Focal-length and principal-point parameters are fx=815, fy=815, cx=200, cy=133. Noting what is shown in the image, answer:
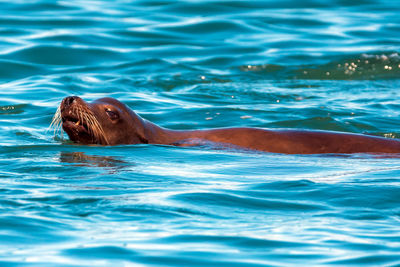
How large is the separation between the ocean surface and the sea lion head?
20 centimetres

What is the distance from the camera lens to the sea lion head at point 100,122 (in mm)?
7223

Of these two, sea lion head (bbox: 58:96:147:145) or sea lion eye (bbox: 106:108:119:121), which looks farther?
sea lion eye (bbox: 106:108:119:121)

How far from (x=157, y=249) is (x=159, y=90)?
7057mm

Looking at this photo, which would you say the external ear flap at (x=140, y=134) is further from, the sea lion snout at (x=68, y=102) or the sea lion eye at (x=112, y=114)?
the sea lion snout at (x=68, y=102)

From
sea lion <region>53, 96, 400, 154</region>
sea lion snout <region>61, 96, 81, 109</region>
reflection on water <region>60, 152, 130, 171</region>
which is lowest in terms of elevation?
reflection on water <region>60, 152, 130, 171</region>

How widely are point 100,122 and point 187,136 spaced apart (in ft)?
2.80

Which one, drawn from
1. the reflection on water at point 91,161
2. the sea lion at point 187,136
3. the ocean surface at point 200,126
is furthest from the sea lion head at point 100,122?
Answer: the reflection on water at point 91,161

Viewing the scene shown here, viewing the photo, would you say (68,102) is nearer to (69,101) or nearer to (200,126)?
(69,101)

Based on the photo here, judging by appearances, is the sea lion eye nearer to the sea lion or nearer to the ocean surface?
the sea lion

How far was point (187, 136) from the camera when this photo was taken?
7715 millimetres

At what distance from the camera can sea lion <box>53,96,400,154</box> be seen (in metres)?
7.24

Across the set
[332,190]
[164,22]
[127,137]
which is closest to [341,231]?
[332,190]

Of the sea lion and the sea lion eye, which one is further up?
the sea lion eye

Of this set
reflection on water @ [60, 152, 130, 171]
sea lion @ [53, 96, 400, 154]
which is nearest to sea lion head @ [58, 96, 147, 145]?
sea lion @ [53, 96, 400, 154]
